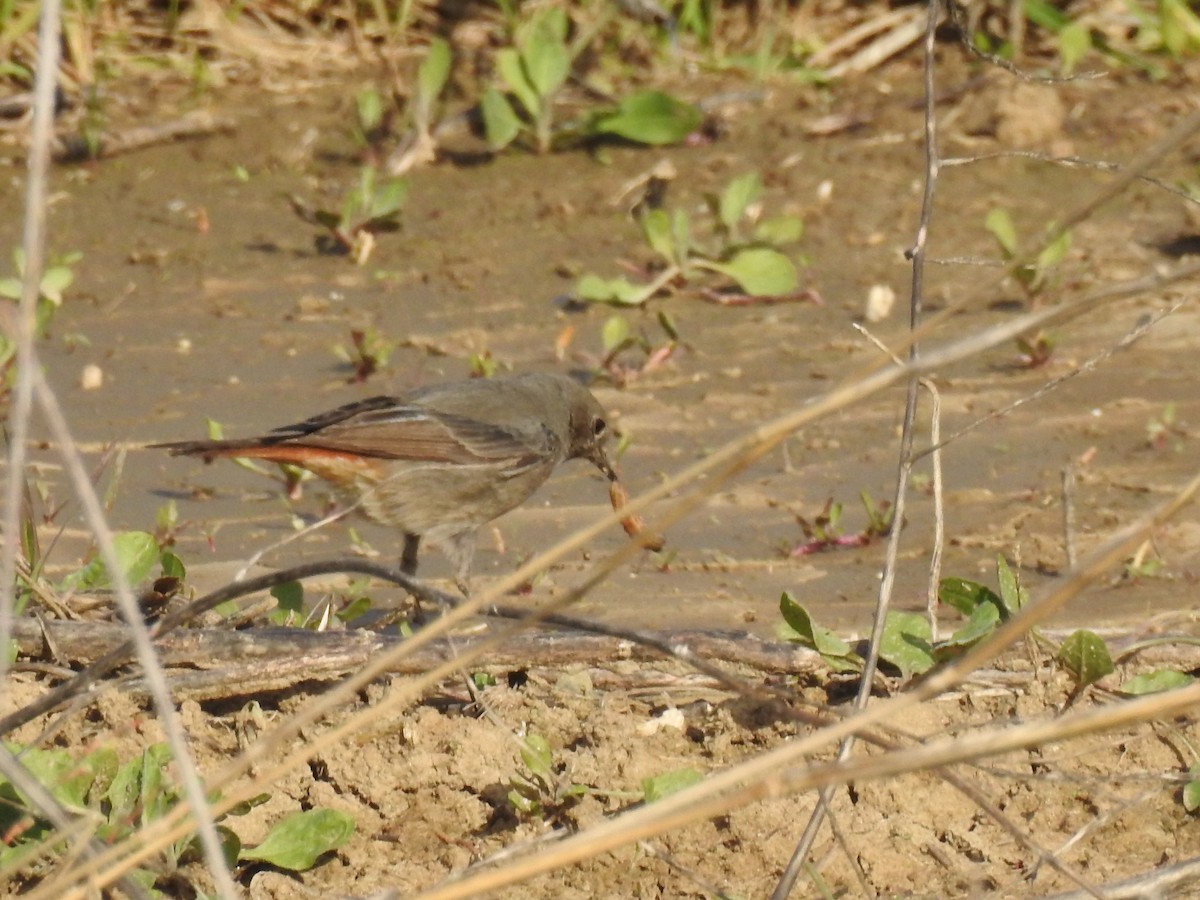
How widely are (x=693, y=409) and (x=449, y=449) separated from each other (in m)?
1.11

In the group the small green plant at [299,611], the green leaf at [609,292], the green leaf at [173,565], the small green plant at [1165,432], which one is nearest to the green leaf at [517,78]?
the green leaf at [609,292]

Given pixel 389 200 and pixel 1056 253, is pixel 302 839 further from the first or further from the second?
pixel 389 200

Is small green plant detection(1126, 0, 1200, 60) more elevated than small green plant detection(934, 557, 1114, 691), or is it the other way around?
small green plant detection(934, 557, 1114, 691)

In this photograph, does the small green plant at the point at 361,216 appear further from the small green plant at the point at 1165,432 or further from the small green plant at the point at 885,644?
the small green plant at the point at 885,644

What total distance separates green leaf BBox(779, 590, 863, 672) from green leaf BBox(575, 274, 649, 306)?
3961 millimetres

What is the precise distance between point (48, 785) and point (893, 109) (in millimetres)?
7429

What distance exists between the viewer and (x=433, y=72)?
9016mm

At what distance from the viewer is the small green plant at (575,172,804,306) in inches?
305

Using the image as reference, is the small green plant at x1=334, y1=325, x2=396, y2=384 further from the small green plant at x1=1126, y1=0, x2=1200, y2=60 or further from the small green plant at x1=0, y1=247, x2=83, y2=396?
the small green plant at x1=1126, y1=0, x2=1200, y2=60

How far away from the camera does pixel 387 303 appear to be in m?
7.99

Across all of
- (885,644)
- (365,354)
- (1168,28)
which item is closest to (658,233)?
(365,354)

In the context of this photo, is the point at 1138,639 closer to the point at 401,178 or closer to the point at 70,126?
the point at 401,178

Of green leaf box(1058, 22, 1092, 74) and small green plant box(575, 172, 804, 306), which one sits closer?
small green plant box(575, 172, 804, 306)

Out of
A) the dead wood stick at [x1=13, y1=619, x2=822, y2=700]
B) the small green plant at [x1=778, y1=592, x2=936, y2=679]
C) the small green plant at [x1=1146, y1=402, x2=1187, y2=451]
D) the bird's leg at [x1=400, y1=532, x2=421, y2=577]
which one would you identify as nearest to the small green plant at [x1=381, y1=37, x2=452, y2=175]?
the bird's leg at [x1=400, y1=532, x2=421, y2=577]
